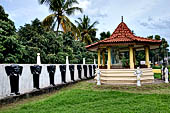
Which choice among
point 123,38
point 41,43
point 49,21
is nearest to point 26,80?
point 123,38

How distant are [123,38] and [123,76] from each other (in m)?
2.38

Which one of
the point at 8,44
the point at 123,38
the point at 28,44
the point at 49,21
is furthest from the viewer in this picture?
the point at 49,21

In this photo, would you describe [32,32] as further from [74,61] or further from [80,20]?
[80,20]

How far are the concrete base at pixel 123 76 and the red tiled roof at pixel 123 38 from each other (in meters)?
1.73

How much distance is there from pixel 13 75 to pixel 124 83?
6.33m

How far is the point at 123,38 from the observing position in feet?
35.9

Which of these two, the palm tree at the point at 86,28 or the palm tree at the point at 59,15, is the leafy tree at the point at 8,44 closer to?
the palm tree at the point at 59,15

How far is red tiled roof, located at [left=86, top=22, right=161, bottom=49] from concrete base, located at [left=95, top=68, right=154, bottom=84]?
1.73m

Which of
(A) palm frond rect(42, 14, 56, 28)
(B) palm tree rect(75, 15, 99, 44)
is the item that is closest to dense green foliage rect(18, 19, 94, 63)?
(A) palm frond rect(42, 14, 56, 28)

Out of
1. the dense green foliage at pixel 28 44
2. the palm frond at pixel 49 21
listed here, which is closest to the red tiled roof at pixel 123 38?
the dense green foliage at pixel 28 44

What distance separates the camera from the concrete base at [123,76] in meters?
10.2

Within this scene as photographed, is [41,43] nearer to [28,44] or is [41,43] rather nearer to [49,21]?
[28,44]

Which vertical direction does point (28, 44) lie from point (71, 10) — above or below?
below

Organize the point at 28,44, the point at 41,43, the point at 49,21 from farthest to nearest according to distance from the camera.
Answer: the point at 49,21 < the point at 41,43 < the point at 28,44
